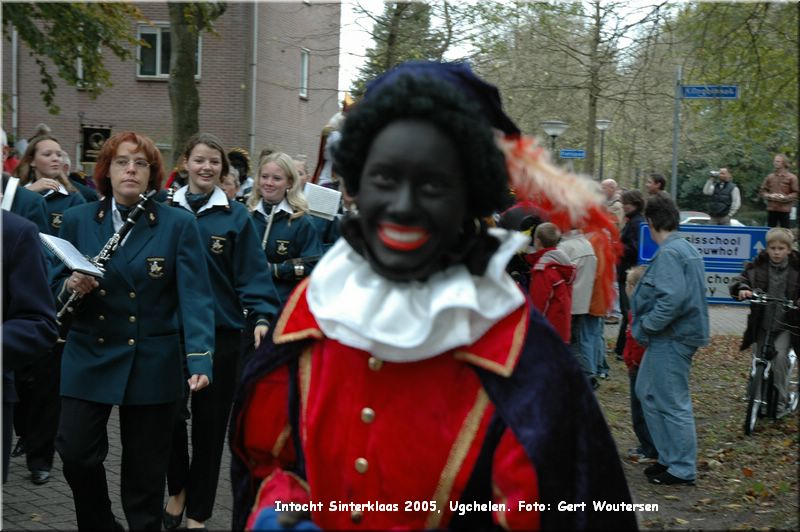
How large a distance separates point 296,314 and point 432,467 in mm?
539

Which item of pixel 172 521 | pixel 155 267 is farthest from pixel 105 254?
pixel 172 521

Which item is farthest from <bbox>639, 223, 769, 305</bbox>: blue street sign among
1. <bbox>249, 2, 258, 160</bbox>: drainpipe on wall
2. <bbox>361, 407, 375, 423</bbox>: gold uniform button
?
<bbox>249, 2, 258, 160</bbox>: drainpipe on wall

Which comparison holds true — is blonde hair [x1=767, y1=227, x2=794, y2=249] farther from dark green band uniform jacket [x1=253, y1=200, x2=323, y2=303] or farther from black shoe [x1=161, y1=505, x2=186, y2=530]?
black shoe [x1=161, y1=505, x2=186, y2=530]

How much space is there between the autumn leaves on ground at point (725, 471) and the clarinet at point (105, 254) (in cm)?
358

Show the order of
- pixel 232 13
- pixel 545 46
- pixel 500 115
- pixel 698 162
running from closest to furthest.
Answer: pixel 500 115 < pixel 545 46 < pixel 232 13 < pixel 698 162

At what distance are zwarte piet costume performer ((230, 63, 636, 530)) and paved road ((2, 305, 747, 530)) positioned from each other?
3624 mm

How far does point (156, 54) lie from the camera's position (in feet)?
89.4

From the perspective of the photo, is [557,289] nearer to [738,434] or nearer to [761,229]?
[738,434]

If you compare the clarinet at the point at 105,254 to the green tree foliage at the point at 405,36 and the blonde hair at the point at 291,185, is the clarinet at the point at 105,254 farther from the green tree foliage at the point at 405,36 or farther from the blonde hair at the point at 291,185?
the green tree foliage at the point at 405,36

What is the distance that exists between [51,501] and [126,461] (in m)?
1.79

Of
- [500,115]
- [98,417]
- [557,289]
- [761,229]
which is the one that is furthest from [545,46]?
[500,115]

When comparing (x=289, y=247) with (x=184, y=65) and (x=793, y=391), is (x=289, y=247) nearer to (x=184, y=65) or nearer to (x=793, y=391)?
(x=793, y=391)

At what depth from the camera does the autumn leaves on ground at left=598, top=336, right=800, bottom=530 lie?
6363 millimetres

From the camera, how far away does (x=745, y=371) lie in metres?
12.3
